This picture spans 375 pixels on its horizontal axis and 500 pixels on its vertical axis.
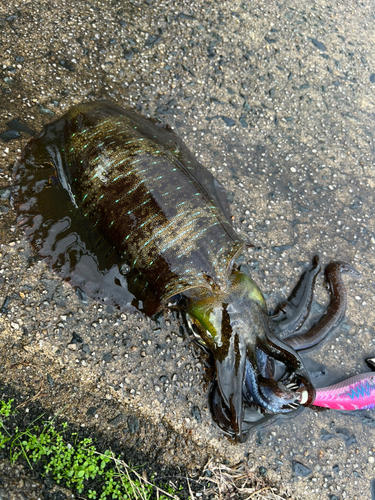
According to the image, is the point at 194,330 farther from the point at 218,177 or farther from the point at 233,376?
the point at 218,177

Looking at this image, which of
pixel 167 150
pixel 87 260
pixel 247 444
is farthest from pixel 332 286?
pixel 87 260

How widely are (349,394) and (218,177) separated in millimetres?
2576

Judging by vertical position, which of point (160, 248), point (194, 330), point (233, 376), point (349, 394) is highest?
point (160, 248)

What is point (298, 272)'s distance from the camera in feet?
13.4

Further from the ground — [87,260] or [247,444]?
[87,260]

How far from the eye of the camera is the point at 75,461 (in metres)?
3.14

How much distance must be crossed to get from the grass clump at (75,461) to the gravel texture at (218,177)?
170 millimetres

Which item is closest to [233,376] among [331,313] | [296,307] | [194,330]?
[194,330]

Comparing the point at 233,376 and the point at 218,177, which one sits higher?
the point at 218,177

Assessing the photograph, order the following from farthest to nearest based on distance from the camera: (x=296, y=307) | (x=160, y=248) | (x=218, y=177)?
(x=218, y=177) → (x=296, y=307) → (x=160, y=248)

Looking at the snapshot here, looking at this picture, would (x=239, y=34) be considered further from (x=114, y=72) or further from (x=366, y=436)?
(x=366, y=436)

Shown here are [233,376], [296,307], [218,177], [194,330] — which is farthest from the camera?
[218,177]

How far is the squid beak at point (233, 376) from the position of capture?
3.01 m

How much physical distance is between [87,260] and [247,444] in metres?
2.23
